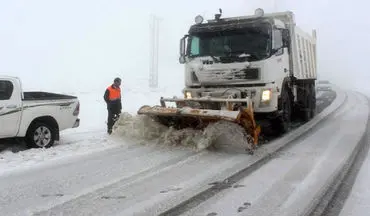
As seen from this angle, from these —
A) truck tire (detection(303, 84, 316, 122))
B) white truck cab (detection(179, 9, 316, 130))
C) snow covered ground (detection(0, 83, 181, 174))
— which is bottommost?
snow covered ground (detection(0, 83, 181, 174))

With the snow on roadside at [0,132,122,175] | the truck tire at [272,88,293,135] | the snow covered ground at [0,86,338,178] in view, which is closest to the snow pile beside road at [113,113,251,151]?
the snow covered ground at [0,86,338,178]

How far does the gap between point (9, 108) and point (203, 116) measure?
3742 millimetres

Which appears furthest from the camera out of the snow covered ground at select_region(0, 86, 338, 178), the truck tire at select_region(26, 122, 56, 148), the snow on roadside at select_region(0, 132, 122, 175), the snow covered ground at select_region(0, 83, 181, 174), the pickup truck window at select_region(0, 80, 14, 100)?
the truck tire at select_region(26, 122, 56, 148)

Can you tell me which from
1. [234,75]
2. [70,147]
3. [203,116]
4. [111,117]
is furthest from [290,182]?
[111,117]

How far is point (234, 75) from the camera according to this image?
31.2 feet

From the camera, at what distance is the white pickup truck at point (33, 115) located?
28.5 ft

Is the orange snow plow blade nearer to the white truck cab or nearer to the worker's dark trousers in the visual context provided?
the white truck cab

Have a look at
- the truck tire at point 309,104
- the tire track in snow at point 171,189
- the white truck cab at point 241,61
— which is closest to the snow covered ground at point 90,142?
the tire track in snow at point 171,189

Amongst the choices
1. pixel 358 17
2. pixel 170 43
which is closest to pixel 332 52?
pixel 358 17

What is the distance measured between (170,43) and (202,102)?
43748 mm

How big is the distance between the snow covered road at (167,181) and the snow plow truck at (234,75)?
2.52 feet

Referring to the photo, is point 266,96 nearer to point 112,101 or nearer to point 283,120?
point 283,120

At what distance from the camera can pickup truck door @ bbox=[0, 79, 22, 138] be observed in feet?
28.2

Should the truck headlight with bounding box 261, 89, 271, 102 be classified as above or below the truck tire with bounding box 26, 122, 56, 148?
above
